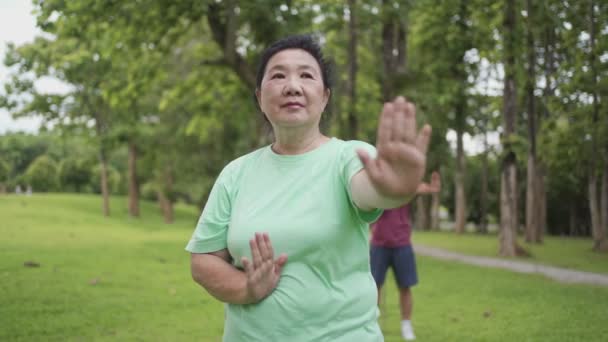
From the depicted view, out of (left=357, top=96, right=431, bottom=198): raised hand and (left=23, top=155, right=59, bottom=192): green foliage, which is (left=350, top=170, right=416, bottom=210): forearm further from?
(left=23, top=155, right=59, bottom=192): green foliage

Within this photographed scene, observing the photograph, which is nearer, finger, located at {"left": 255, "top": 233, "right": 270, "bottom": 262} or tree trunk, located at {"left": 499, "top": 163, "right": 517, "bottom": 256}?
finger, located at {"left": 255, "top": 233, "right": 270, "bottom": 262}

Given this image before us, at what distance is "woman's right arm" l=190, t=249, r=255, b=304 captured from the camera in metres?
1.96

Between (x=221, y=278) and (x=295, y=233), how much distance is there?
0.32 m

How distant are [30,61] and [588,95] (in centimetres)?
1573

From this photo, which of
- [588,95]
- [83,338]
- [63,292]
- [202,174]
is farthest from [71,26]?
[202,174]

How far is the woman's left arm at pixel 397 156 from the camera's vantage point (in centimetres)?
152

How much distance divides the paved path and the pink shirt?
6.19 metres

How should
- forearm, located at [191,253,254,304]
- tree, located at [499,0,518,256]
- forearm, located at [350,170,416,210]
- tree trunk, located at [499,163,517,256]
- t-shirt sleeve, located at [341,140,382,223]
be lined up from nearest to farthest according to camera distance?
forearm, located at [350,170,416,210] < t-shirt sleeve, located at [341,140,382,223] < forearm, located at [191,253,254,304] < tree, located at [499,0,518,256] < tree trunk, located at [499,163,517,256]

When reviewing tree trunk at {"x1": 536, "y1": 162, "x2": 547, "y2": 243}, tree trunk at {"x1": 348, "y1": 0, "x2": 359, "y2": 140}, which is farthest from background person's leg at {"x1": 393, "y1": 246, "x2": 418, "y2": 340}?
tree trunk at {"x1": 536, "y1": 162, "x2": 547, "y2": 243}

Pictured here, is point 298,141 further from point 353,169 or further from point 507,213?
point 507,213

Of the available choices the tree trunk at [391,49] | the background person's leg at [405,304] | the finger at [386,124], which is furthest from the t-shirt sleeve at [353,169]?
the tree trunk at [391,49]

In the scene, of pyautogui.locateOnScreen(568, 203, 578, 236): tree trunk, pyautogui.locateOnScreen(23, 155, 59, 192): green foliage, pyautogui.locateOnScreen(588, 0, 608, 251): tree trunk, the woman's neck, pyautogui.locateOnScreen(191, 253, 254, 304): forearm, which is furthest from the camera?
pyautogui.locateOnScreen(568, 203, 578, 236): tree trunk

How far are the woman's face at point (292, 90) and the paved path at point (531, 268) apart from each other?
10849 mm

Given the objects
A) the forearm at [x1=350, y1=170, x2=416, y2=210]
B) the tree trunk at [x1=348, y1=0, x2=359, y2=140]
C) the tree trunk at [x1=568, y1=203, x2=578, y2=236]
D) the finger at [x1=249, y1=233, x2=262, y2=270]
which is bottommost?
the tree trunk at [x1=568, y1=203, x2=578, y2=236]
